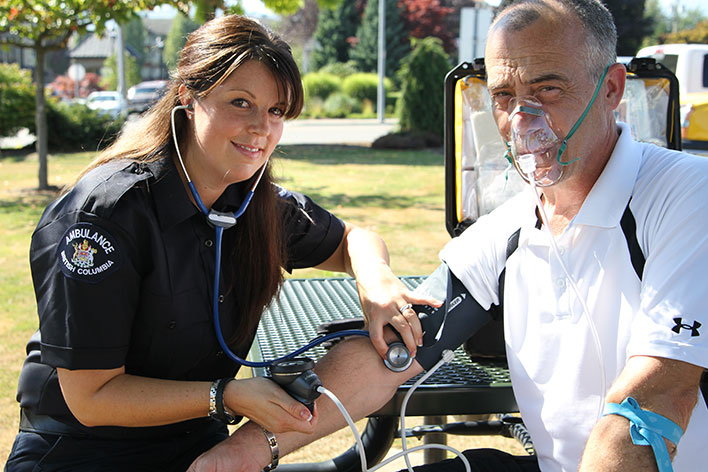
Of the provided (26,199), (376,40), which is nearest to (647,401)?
(26,199)

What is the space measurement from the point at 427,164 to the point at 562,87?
12224 mm

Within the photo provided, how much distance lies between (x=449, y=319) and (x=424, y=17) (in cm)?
4167

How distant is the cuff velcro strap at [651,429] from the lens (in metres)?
1.41

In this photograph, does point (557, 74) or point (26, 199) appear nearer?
point (557, 74)

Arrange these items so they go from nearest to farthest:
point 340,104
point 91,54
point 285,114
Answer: point 285,114 → point 340,104 → point 91,54

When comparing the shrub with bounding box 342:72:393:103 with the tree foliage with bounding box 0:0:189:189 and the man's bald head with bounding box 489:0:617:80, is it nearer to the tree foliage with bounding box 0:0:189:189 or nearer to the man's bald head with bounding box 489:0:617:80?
the tree foliage with bounding box 0:0:189:189

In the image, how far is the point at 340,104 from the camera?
32.8 metres

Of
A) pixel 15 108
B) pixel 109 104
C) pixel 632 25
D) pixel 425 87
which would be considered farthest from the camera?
pixel 632 25

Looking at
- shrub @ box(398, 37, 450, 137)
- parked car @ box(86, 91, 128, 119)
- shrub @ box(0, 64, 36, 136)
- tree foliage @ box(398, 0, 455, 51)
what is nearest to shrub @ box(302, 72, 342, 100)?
parked car @ box(86, 91, 128, 119)

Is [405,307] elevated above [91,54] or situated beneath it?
situated beneath

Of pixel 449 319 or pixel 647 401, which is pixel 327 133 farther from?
pixel 647 401

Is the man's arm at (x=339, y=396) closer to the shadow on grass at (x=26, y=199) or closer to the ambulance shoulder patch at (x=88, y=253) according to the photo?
the ambulance shoulder patch at (x=88, y=253)

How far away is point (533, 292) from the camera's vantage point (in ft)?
5.75

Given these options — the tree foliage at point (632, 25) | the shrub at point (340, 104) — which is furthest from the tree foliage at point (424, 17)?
the tree foliage at point (632, 25)
